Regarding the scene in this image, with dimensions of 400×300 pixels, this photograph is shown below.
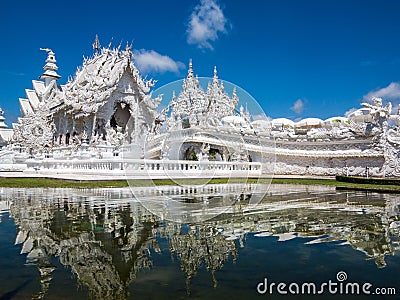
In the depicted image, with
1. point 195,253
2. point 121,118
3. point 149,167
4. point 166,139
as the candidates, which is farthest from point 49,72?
point 195,253

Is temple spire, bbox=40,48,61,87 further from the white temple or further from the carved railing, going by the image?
the carved railing

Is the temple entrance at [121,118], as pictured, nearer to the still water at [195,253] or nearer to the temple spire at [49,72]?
the temple spire at [49,72]

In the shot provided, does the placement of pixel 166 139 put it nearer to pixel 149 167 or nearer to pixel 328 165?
pixel 149 167

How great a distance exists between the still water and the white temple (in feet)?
32.6

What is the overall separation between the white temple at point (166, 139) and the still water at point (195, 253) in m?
9.92

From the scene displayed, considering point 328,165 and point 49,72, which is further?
point 49,72

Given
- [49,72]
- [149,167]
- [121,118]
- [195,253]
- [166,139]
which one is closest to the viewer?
[195,253]

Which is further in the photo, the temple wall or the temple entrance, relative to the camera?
the temple entrance

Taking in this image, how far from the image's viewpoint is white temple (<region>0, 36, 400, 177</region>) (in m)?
21.7

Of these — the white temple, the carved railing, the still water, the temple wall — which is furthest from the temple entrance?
the still water

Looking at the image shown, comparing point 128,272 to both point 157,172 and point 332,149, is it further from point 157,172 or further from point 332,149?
point 332,149

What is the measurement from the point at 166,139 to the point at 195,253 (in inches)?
813

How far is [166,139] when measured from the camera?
25453 mm

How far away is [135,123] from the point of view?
3209 cm
